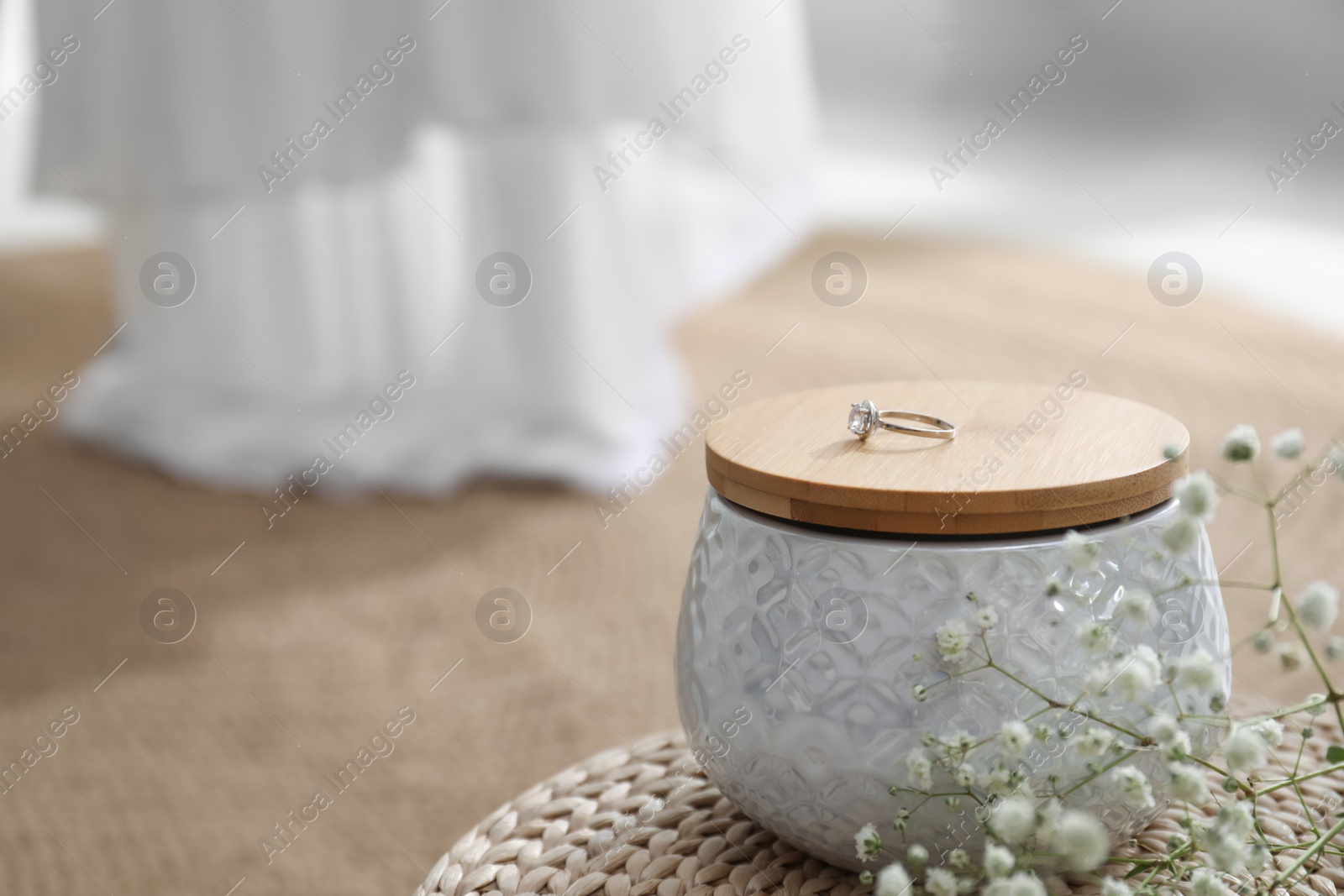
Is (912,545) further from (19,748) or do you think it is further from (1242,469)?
(1242,469)

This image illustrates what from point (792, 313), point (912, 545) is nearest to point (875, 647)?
point (912, 545)

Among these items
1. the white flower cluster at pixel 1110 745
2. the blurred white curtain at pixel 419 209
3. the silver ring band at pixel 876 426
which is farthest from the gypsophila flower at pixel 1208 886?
the blurred white curtain at pixel 419 209

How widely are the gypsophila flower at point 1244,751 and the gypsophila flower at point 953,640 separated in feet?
0.34

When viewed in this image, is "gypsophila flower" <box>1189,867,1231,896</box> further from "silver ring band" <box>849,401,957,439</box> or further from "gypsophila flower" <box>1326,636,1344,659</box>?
"silver ring band" <box>849,401,957,439</box>

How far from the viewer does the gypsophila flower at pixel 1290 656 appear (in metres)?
0.45

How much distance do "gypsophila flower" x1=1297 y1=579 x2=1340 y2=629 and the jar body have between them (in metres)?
0.07

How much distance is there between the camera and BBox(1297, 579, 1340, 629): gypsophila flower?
0.42 metres

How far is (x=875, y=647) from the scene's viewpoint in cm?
52

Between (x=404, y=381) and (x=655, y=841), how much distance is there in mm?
1287

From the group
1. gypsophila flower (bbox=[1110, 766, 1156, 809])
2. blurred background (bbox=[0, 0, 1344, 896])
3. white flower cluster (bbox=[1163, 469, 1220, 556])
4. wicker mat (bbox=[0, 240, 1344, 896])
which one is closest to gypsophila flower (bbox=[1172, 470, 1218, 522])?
white flower cluster (bbox=[1163, 469, 1220, 556])

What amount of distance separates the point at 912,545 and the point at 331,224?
1441mm

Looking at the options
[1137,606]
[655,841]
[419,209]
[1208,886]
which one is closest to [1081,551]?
[1137,606]

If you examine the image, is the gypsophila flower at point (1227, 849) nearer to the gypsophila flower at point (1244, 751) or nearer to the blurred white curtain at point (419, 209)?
the gypsophila flower at point (1244, 751)

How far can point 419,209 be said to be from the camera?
1777 millimetres
